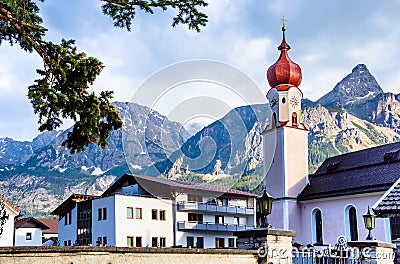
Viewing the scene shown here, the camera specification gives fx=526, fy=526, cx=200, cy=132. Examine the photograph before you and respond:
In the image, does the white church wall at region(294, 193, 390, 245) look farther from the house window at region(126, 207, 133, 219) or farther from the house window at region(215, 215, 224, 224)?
the house window at region(215, 215, 224, 224)

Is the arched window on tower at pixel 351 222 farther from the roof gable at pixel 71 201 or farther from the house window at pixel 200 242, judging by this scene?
the roof gable at pixel 71 201

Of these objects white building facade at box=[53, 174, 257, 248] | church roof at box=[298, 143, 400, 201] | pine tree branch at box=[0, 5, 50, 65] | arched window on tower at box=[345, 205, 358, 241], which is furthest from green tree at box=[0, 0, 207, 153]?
white building facade at box=[53, 174, 257, 248]

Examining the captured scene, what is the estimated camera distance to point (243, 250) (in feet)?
35.0

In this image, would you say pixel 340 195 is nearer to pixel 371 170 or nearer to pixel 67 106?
pixel 371 170

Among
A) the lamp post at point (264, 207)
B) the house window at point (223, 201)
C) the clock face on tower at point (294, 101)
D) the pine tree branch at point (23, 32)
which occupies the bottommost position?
the lamp post at point (264, 207)

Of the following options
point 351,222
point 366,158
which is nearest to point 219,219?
point 366,158

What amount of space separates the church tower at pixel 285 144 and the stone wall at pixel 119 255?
88.7 ft

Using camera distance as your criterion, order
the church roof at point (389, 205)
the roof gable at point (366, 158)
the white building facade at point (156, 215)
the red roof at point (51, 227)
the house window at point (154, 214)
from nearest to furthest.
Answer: the church roof at point (389, 205)
the roof gable at point (366, 158)
the white building facade at point (156, 215)
the house window at point (154, 214)
the red roof at point (51, 227)

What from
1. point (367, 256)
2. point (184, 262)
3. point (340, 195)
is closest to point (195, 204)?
point (340, 195)

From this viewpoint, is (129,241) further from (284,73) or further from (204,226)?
(284,73)

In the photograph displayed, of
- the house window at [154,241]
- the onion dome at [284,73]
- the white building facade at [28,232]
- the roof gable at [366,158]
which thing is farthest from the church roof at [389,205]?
the white building facade at [28,232]

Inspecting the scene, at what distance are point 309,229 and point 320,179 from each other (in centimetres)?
382

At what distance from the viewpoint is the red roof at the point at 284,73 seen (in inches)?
1614

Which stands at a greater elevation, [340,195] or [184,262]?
[340,195]
